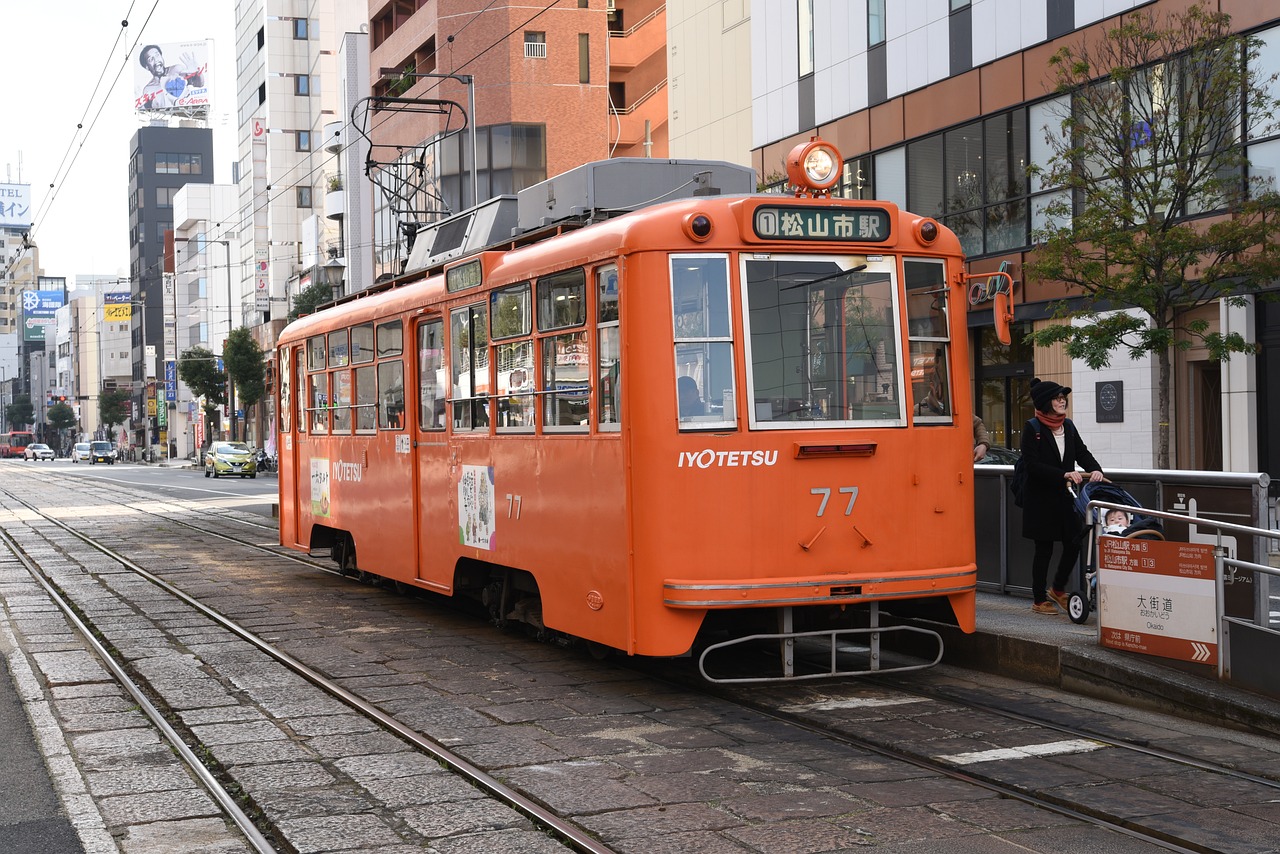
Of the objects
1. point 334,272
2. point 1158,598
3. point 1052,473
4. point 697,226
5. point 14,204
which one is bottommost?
point 1158,598

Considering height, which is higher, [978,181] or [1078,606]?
[978,181]

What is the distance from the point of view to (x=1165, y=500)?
9.50m

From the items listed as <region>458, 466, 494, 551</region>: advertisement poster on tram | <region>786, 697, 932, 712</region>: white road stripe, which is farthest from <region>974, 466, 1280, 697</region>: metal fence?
<region>458, 466, 494, 551</region>: advertisement poster on tram

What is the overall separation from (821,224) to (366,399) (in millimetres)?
5890

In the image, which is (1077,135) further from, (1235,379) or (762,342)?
(762,342)

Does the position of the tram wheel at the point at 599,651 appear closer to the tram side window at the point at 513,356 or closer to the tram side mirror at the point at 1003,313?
the tram side window at the point at 513,356

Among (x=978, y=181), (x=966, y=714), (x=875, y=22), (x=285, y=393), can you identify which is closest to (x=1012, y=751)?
(x=966, y=714)

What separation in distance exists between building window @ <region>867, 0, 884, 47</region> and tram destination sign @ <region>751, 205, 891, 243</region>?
16.7 metres

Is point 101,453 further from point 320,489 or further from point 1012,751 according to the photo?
point 1012,751

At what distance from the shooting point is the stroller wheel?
952 centimetres

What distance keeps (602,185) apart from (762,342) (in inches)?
99.6

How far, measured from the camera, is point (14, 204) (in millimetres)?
187375

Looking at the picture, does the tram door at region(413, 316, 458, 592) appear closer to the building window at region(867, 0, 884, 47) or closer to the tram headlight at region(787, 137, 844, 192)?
the tram headlight at region(787, 137, 844, 192)

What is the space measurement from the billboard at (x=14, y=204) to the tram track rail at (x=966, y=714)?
195 meters
